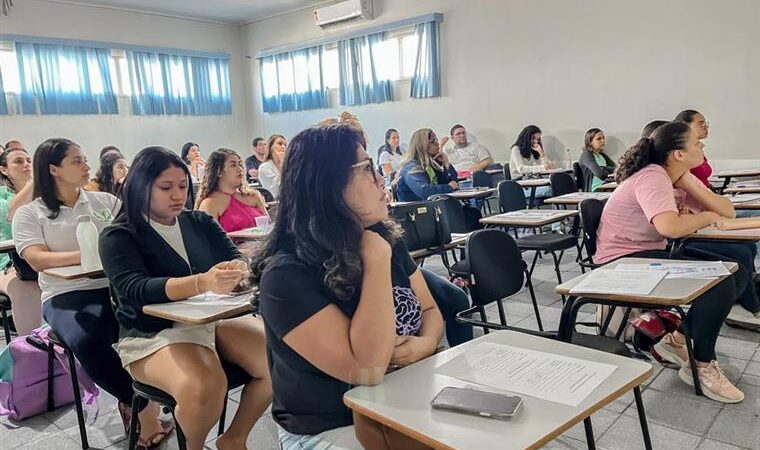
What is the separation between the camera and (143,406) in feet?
6.84

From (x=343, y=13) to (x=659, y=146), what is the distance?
663cm

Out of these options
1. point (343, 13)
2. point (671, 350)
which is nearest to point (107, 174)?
point (671, 350)

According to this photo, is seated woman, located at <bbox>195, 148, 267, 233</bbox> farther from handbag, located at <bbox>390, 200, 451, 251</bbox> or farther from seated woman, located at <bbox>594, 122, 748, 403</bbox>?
seated woman, located at <bbox>594, 122, 748, 403</bbox>

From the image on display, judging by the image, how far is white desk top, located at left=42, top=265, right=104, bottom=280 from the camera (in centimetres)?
211

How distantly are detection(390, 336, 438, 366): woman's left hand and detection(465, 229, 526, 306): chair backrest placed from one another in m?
0.84

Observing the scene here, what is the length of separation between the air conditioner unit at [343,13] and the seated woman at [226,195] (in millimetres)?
5443

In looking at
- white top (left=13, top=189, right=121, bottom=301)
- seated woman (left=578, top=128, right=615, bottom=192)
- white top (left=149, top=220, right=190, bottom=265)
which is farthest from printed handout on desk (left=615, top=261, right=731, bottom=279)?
seated woman (left=578, top=128, right=615, bottom=192)

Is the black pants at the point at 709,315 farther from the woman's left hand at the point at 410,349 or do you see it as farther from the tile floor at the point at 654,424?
the woman's left hand at the point at 410,349

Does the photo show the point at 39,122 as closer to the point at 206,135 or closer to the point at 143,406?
the point at 206,135

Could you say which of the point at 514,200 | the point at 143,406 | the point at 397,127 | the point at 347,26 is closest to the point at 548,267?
the point at 514,200

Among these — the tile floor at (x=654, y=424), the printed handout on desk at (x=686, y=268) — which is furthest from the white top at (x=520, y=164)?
the printed handout on desk at (x=686, y=268)

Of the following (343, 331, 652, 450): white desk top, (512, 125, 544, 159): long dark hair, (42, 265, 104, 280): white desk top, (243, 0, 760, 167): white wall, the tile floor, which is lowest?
the tile floor

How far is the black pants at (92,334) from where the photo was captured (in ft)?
6.55

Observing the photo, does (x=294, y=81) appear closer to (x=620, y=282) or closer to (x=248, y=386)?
(x=248, y=386)
